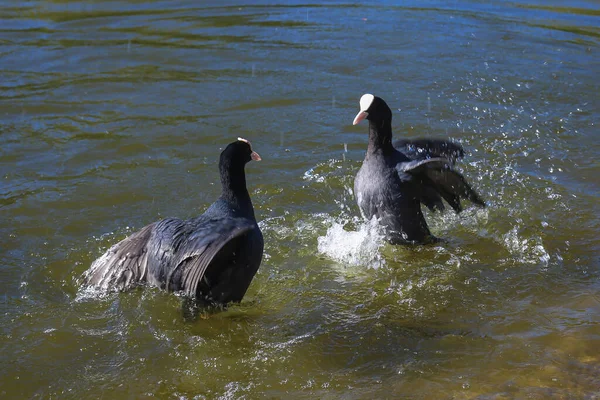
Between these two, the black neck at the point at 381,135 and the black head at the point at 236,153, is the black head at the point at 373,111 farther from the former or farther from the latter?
the black head at the point at 236,153

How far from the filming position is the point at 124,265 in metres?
4.89

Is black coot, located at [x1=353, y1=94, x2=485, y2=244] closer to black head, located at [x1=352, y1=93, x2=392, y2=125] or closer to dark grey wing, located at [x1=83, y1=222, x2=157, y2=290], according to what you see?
black head, located at [x1=352, y1=93, x2=392, y2=125]

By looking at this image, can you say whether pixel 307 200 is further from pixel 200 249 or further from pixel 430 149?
pixel 200 249

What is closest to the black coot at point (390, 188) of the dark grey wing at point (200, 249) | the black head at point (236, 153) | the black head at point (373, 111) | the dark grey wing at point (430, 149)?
the black head at point (373, 111)

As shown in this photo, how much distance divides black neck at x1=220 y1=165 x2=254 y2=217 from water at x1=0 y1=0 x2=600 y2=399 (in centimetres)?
58

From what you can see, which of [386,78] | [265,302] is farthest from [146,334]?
[386,78]

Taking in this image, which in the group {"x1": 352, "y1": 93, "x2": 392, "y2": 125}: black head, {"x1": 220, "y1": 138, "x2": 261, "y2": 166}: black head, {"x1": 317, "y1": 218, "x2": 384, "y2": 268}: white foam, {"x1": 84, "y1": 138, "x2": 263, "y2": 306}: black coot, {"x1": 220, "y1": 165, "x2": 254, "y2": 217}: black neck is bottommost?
{"x1": 317, "y1": 218, "x2": 384, "y2": 268}: white foam

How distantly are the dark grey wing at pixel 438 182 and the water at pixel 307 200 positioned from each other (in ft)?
1.34

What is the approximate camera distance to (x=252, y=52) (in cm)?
979

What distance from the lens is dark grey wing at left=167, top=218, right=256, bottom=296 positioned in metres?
4.25

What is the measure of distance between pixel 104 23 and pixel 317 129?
541cm

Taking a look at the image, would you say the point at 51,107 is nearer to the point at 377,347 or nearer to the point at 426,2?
the point at 377,347

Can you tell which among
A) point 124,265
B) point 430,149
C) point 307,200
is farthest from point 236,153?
point 430,149

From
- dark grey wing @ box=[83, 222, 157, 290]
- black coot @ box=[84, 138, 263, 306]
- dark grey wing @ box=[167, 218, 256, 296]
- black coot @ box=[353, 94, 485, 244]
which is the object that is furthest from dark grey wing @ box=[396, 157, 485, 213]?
dark grey wing @ box=[83, 222, 157, 290]
